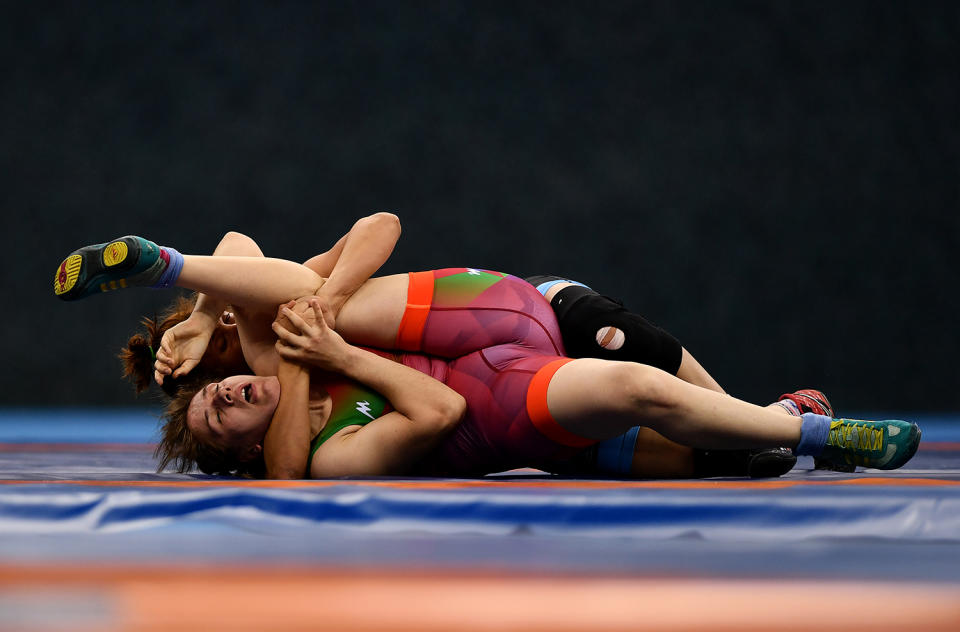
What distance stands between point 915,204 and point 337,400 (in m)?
4.49

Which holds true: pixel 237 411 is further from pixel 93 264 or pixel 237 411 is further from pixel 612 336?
pixel 612 336

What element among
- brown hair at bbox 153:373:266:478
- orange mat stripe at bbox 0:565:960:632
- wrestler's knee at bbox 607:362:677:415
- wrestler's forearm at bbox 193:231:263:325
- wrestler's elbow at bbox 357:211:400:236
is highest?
wrestler's elbow at bbox 357:211:400:236

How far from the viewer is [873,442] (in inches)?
57.0

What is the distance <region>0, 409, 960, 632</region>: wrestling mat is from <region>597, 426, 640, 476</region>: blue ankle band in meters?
0.30

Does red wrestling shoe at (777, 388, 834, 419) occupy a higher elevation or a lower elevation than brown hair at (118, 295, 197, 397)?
lower

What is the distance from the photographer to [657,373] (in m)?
1.40

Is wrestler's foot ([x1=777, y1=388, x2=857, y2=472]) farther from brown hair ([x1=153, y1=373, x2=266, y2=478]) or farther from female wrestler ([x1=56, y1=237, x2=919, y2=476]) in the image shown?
brown hair ([x1=153, y1=373, x2=266, y2=478])

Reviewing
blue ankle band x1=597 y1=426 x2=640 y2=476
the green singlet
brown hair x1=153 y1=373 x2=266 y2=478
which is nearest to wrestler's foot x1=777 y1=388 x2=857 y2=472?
blue ankle band x1=597 y1=426 x2=640 y2=476

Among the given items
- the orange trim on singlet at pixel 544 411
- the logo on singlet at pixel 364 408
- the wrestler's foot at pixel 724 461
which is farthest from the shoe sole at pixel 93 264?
the wrestler's foot at pixel 724 461

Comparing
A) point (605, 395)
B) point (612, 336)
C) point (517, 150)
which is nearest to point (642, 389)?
point (605, 395)

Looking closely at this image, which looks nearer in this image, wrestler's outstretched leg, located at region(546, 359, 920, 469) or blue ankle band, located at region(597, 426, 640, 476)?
wrestler's outstretched leg, located at region(546, 359, 920, 469)

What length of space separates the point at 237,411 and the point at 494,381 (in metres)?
0.44

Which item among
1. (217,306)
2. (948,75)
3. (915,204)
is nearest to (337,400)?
(217,306)

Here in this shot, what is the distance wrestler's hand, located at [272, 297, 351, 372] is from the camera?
1.56 metres
